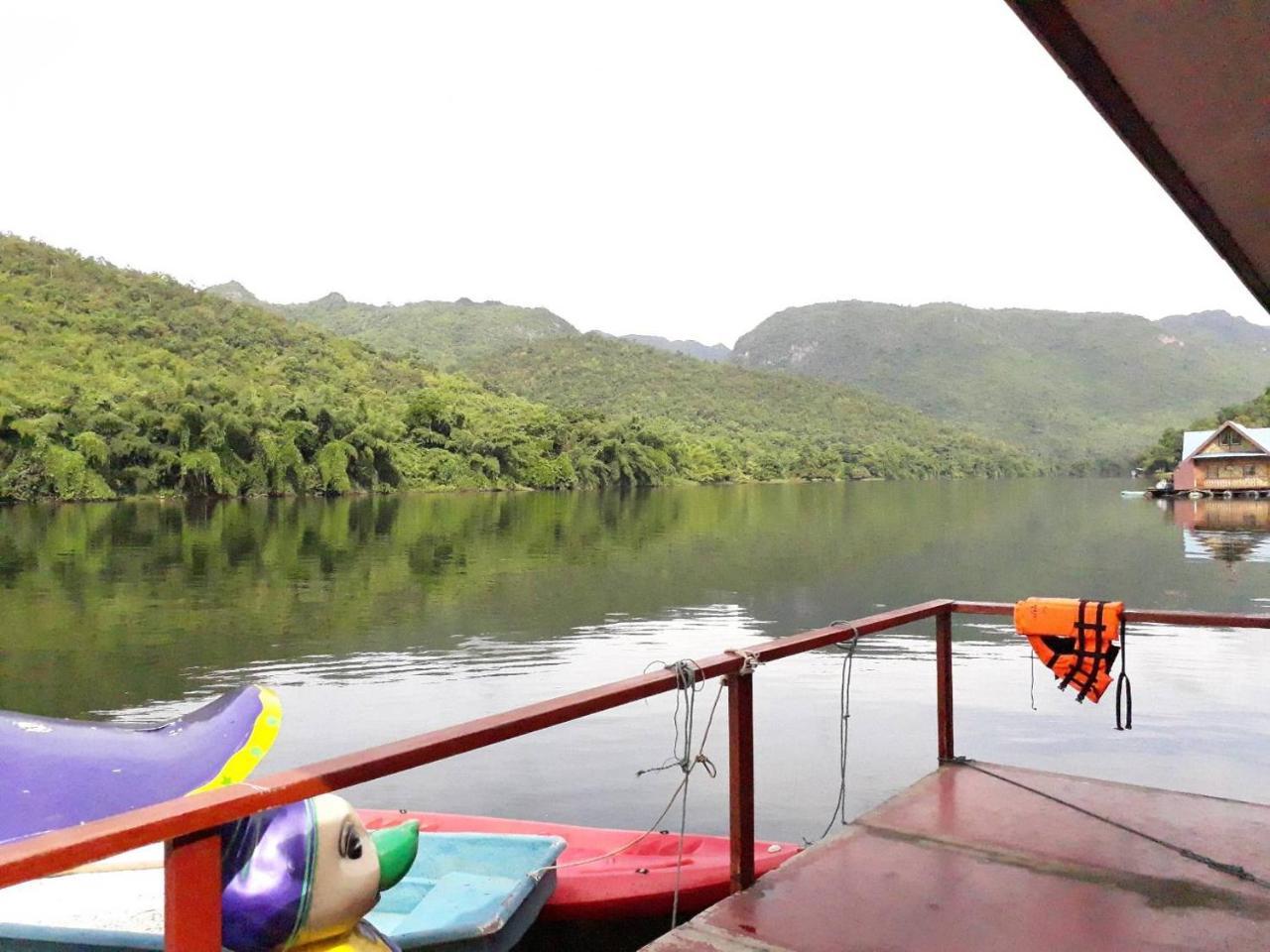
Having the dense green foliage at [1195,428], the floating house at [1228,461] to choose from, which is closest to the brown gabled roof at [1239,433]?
the floating house at [1228,461]

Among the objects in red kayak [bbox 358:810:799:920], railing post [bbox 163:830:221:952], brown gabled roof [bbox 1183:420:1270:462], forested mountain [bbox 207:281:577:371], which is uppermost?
forested mountain [bbox 207:281:577:371]

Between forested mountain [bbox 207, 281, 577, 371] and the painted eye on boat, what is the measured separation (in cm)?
13116

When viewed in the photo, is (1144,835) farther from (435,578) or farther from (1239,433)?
(1239,433)

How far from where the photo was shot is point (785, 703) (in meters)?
10.4

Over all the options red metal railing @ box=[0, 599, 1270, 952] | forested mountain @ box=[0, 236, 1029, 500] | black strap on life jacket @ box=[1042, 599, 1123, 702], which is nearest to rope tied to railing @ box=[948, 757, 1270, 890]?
black strap on life jacket @ box=[1042, 599, 1123, 702]

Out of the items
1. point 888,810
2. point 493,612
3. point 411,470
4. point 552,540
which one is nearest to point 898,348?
point 411,470

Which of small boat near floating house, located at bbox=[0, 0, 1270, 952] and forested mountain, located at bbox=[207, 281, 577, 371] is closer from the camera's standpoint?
small boat near floating house, located at bbox=[0, 0, 1270, 952]

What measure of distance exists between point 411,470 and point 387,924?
6095cm

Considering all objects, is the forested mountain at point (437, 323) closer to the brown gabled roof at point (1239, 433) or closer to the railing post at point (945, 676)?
the brown gabled roof at point (1239, 433)

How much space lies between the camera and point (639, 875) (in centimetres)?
438

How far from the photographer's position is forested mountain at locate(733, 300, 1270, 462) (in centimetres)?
15025

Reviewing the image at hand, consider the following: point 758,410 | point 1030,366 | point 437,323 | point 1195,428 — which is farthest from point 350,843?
point 1030,366

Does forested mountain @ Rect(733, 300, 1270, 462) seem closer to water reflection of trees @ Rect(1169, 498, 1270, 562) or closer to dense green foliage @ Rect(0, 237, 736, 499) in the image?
dense green foliage @ Rect(0, 237, 736, 499)

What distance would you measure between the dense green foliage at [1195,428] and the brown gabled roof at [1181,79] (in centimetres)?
7013
